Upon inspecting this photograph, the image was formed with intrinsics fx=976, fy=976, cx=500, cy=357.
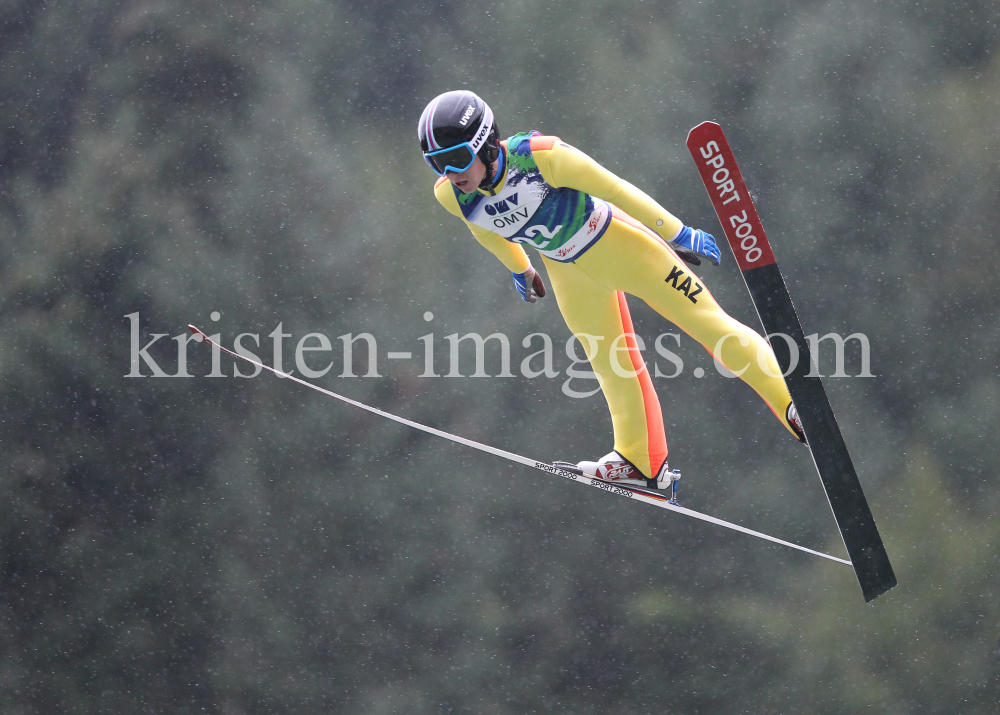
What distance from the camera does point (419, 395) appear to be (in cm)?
680

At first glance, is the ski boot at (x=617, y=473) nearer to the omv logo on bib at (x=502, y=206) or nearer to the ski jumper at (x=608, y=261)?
the ski jumper at (x=608, y=261)

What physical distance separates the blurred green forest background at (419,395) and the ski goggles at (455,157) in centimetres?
291

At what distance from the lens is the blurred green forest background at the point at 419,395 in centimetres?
655

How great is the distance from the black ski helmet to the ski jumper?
0.47 ft

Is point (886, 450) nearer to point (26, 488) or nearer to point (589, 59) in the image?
point (589, 59)

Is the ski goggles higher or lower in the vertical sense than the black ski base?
higher

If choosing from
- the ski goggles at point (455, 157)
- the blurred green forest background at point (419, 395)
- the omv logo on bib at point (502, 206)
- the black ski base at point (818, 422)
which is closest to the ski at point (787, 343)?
the black ski base at point (818, 422)

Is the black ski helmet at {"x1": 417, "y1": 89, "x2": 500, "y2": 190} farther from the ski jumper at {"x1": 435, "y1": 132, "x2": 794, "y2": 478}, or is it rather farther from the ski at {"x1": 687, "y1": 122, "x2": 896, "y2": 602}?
the ski at {"x1": 687, "y1": 122, "x2": 896, "y2": 602}

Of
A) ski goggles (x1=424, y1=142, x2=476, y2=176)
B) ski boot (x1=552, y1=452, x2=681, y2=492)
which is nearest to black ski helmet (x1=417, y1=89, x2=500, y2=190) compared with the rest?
ski goggles (x1=424, y1=142, x2=476, y2=176)

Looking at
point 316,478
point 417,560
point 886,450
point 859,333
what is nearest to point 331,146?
point 316,478

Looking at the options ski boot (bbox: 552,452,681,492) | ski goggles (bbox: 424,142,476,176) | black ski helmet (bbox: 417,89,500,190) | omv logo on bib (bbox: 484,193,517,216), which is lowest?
ski boot (bbox: 552,452,681,492)

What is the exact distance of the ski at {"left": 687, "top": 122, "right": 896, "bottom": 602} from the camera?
370cm

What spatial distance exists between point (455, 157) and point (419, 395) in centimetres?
333

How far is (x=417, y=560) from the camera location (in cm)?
678
